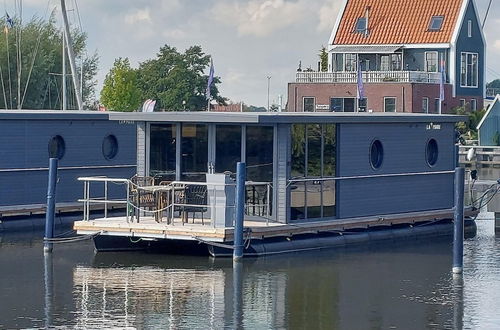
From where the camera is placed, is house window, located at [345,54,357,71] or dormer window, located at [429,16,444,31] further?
dormer window, located at [429,16,444,31]

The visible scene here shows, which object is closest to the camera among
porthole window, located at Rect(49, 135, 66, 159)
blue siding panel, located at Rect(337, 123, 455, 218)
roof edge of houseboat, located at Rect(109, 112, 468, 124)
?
roof edge of houseboat, located at Rect(109, 112, 468, 124)

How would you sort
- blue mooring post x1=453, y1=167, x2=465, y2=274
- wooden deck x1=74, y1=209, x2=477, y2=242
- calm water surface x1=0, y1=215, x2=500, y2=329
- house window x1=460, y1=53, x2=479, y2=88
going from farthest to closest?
house window x1=460, y1=53, x2=479, y2=88 < wooden deck x1=74, y1=209, x2=477, y2=242 < blue mooring post x1=453, y1=167, x2=465, y2=274 < calm water surface x1=0, y1=215, x2=500, y2=329

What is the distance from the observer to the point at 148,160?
97.6 ft

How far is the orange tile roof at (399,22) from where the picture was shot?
79.4 meters

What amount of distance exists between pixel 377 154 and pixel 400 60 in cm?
4816

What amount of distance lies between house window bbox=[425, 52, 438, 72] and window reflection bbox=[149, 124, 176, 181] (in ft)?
167

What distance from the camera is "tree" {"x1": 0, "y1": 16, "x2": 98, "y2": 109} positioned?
71.2 metres

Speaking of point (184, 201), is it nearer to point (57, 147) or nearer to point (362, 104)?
point (57, 147)

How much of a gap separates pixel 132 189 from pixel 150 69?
5154cm

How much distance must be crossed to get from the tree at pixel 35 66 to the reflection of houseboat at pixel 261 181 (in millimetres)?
39275

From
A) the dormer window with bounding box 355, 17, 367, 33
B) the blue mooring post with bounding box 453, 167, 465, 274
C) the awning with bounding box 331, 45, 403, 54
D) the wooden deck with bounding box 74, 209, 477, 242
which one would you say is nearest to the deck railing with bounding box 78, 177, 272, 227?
the wooden deck with bounding box 74, 209, 477, 242

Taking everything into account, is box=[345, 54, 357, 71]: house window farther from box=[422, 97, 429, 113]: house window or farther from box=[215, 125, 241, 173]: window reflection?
box=[215, 125, 241, 173]: window reflection

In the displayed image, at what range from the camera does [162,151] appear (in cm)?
2962

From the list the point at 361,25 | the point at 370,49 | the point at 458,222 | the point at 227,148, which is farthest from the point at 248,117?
the point at 361,25
